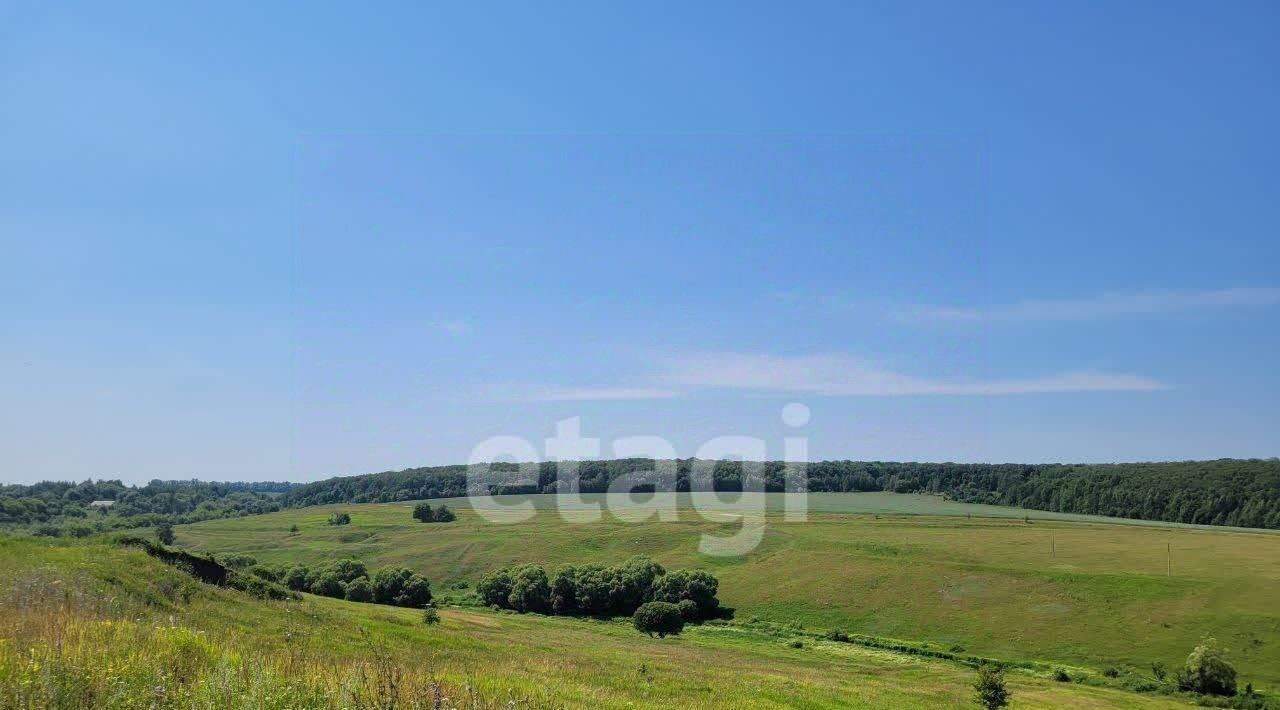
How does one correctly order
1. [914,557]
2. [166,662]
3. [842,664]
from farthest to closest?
[914,557] → [842,664] → [166,662]

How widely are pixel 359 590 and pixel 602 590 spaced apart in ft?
102

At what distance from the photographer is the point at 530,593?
102 metres

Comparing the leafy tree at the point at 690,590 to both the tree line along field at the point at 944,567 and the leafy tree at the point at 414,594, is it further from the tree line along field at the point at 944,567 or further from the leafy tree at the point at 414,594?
the leafy tree at the point at 414,594

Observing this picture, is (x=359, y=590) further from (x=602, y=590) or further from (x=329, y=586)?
(x=602, y=590)

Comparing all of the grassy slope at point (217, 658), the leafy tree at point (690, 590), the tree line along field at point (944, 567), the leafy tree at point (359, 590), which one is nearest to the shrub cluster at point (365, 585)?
the leafy tree at point (359, 590)

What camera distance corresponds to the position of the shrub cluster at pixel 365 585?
93.1m

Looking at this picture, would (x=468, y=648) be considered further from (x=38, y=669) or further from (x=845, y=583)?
(x=845, y=583)

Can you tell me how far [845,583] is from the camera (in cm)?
10250

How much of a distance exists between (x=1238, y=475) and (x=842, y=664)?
16137 cm

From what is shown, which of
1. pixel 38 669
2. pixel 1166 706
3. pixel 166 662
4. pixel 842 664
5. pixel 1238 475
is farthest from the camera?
pixel 1238 475

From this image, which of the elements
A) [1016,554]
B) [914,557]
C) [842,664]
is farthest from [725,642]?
[1016,554]

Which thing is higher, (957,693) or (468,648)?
(468,648)

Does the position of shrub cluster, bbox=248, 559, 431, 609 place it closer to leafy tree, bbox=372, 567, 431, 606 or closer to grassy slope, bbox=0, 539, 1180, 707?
leafy tree, bbox=372, 567, 431, 606

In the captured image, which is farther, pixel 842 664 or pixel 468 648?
pixel 842 664
